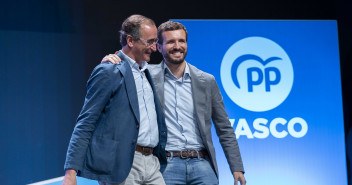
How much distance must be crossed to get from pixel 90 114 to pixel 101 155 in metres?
0.19

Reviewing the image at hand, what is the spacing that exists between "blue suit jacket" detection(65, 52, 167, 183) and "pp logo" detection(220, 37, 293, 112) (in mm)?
2131

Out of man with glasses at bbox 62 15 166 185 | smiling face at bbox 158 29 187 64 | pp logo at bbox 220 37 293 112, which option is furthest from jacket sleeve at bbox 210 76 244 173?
pp logo at bbox 220 37 293 112

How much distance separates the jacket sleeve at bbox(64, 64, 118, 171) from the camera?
2113mm

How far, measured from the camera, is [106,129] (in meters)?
2.21

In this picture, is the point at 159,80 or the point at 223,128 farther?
the point at 223,128

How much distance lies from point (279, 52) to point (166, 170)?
2.06m

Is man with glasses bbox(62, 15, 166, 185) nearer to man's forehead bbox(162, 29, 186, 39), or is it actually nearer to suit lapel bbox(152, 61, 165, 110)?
suit lapel bbox(152, 61, 165, 110)

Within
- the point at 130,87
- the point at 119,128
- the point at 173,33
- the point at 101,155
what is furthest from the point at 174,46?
the point at 101,155

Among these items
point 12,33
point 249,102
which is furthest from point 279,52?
point 12,33

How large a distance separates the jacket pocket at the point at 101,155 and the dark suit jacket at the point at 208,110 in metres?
0.71

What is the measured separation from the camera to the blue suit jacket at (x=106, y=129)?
7.06 ft

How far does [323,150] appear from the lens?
429 cm

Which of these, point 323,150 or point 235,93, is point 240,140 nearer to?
point 235,93

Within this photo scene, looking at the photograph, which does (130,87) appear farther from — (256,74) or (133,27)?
(256,74)
